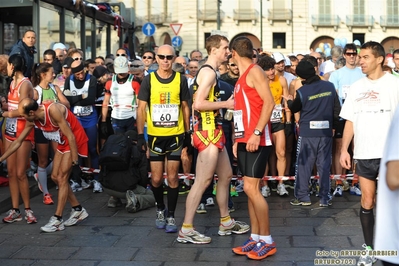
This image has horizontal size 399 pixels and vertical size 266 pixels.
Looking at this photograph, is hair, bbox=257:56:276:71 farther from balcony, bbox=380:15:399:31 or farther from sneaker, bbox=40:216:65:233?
balcony, bbox=380:15:399:31

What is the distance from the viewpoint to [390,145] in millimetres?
2979

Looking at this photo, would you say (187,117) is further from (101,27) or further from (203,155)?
(101,27)

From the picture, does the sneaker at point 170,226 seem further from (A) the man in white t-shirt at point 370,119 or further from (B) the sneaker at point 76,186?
(B) the sneaker at point 76,186

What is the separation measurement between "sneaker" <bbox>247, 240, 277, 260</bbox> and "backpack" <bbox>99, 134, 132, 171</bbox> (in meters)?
3.03

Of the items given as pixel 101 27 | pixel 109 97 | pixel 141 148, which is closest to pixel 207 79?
pixel 141 148

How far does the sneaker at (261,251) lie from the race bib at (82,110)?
506 cm

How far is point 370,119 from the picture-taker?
5.98 m

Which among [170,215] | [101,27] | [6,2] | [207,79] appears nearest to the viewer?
[207,79]

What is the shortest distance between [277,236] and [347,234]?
0.73 meters

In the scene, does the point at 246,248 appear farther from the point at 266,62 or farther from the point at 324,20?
the point at 324,20

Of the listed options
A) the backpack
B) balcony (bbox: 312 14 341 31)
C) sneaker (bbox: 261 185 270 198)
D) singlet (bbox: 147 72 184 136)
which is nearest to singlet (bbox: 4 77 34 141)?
the backpack

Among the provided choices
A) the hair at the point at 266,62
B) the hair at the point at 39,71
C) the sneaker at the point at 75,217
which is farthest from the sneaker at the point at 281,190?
the hair at the point at 39,71

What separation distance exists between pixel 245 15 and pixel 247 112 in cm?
5739

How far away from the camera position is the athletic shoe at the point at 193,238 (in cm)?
682
